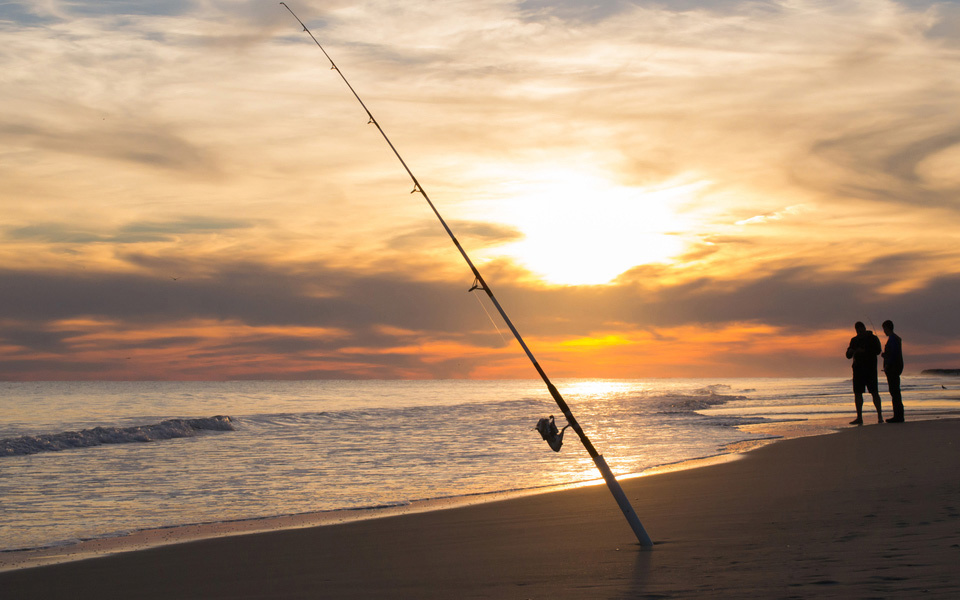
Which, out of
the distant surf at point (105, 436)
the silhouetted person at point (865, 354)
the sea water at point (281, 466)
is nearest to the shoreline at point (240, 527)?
the sea water at point (281, 466)

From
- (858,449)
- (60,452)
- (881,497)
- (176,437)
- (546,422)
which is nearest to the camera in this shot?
(546,422)

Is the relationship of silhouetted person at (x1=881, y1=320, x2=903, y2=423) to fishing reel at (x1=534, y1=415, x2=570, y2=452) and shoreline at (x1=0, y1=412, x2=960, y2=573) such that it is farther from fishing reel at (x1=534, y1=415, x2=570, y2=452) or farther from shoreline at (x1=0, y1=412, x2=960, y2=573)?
fishing reel at (x1=534, y1=415, x2=570, y2=452)

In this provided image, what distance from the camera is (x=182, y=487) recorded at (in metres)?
9.21

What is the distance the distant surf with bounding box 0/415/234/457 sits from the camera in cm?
1514

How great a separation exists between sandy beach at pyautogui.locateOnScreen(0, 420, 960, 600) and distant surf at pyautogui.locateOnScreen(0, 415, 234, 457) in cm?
1149

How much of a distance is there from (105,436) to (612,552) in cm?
1662

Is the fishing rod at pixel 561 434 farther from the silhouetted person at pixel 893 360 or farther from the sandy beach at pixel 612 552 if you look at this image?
the silhouetted person at pixel 893 360

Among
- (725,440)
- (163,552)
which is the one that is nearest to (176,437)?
(725,440)

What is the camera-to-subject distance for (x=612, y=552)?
171 inches

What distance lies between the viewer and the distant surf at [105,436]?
1514 centimetres

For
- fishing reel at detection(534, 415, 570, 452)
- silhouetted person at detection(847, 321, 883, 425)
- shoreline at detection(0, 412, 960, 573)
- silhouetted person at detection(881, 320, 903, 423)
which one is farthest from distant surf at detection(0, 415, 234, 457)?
silhouetted person at detection(881, 320, 903, 423)

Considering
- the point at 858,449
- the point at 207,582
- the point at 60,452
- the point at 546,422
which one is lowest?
the point at 60,452

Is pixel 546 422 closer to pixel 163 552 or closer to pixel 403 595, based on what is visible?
pixel 403 595

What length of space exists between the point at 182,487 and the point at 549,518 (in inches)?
210
